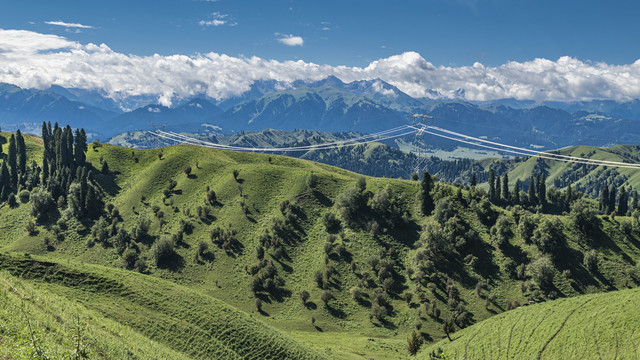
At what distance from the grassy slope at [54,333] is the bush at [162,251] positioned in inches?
2981

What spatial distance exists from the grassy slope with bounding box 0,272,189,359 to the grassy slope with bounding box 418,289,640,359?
6094 cm

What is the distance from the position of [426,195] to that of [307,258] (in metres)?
59.3

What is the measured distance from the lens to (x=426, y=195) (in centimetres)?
15750

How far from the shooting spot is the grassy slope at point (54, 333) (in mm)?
33906

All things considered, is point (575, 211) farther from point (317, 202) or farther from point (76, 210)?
point (76, 210)

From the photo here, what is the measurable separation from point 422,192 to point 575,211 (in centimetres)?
5613

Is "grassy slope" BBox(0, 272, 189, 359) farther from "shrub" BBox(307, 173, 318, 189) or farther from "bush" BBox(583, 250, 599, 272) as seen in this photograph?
"bush" BBox(583, 250, 599, 272)

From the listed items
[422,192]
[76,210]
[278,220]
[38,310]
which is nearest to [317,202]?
[278,220]

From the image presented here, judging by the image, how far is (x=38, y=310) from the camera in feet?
163

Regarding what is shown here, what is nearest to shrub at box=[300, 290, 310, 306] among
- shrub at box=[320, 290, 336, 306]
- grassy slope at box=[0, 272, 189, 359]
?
shrub at box=[320, 290, 336, 306]

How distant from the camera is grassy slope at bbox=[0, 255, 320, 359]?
7656 centimetres

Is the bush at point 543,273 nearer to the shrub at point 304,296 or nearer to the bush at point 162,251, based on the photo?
the shrub at point 304,296

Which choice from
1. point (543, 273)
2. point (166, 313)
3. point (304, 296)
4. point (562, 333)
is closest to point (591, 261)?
point (543, 273)

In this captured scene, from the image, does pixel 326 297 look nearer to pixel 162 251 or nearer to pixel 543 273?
pixel 162 251
